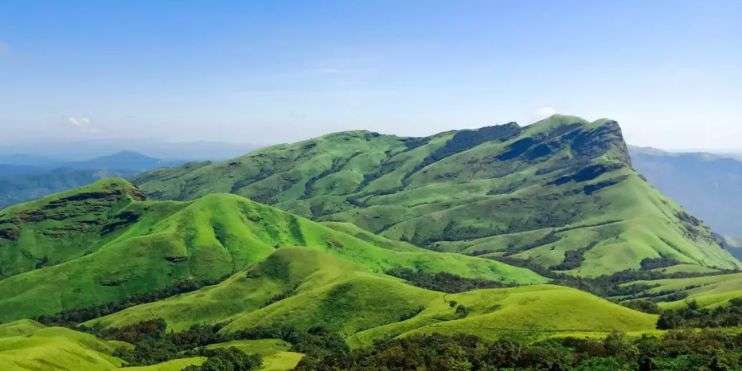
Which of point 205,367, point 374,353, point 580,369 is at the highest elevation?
point 580,369

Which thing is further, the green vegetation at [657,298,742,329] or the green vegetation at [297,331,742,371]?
the green vegetation at [657,298,742,329]

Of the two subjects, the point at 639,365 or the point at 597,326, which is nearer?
the point at 639,365

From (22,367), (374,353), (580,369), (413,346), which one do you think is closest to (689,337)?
(580,369)

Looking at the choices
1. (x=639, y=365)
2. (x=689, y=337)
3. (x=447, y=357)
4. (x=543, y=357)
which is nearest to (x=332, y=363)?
(x=447, y=357)

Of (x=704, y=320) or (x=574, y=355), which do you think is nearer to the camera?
(x=574, y=355)

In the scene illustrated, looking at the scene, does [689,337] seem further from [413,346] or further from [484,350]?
[413,346]

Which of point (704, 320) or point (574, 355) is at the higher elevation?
point (574, 355)

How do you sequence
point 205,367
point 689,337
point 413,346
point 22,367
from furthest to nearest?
point 205,367 → point 22,367 → point 413,346 → point 689,337

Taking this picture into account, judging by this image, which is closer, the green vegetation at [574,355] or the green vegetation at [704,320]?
the green vegetation at [574,355]

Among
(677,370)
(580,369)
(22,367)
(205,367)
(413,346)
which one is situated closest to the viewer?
(677,370)

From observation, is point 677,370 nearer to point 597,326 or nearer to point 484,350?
point 484,350

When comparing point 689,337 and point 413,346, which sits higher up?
point 689,337
